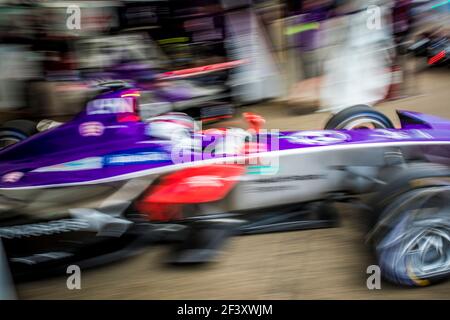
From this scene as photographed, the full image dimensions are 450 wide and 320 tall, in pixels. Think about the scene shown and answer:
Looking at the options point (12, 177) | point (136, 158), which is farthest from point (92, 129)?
point (12, 177)

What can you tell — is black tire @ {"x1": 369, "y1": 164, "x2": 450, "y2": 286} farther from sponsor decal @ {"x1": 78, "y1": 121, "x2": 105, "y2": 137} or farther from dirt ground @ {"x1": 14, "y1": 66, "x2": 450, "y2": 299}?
sponsor decal @ {"x1": 78, "y1": 121, "x2": 105, "y2": 137}

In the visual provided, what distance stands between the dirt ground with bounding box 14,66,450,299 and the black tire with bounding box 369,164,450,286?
0.11 m

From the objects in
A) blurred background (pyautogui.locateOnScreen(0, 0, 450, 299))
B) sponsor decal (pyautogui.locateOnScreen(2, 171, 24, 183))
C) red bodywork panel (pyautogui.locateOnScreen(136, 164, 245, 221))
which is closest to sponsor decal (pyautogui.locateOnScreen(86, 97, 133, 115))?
sponsor decal (pyautogui.locateOnScreen(2, 171, 24, 183))

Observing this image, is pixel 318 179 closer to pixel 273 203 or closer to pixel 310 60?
pixel 273 203

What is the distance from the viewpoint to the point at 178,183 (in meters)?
2.91

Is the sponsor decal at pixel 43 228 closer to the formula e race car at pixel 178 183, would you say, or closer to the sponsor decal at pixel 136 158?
the formula e race car at pixel 178 183

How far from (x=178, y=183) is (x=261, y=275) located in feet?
2.24

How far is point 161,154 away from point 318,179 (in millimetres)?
915

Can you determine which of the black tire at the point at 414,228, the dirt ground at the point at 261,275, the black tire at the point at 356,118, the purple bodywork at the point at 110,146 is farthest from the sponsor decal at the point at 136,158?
the black tire at the point at 356,118

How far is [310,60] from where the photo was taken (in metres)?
5.44

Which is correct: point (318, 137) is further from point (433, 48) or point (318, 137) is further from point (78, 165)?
point (433, 48)

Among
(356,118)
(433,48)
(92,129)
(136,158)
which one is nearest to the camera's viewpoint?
(136,158)

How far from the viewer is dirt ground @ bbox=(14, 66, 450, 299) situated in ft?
8.34
